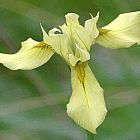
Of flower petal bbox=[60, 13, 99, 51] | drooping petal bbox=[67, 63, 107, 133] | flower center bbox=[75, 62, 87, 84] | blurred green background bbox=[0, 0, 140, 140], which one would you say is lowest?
blurred green background bbox=[0, 0, 140, 140]

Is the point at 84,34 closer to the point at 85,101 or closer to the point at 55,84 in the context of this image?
the point at 85,101

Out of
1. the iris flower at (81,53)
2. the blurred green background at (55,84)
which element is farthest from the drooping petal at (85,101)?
the blurred green background at (55,84)

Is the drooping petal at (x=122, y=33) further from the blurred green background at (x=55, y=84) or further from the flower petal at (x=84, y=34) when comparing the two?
the blurred green background at (x=55, y=84)

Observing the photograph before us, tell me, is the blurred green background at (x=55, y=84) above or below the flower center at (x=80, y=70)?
below

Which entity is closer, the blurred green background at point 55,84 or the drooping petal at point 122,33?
the drooping petal at point 122,33

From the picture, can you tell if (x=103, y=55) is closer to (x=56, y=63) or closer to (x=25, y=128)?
(x=56, y=63)

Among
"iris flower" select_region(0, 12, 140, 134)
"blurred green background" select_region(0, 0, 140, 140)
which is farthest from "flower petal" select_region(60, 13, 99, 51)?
"blurred green background" select_region(0, 0, 140, 140)

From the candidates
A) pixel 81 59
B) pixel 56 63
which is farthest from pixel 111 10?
pixel 81 59

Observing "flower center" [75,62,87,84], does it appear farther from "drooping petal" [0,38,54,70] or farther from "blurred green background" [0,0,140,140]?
"blurred green background" [0,0,140,140]
